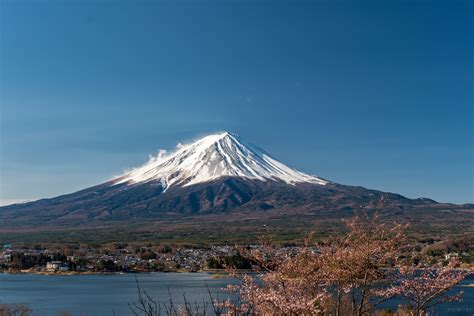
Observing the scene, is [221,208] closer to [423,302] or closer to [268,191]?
[268,191]

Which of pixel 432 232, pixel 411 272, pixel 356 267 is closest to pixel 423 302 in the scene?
pixel 411 272

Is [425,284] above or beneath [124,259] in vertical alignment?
above

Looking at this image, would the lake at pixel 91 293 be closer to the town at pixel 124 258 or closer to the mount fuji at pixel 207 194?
the town at pixel 124 258

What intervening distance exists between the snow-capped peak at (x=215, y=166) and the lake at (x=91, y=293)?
70628 mm

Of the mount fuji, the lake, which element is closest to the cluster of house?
the lake

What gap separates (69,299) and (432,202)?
85121 millimetres

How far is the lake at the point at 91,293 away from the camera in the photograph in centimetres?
2333

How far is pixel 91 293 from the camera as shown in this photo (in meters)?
30.5

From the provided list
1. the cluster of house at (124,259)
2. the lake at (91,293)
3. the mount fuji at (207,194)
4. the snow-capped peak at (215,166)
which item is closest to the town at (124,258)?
the cluster of house at (124,259)

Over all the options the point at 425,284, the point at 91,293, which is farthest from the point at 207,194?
the point at 425,284

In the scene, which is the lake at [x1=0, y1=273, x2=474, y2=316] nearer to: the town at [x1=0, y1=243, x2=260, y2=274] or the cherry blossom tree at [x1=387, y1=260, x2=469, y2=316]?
the town at [x1=0, y1=243, x2=260, y2=274]

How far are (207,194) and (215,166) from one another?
49.0 ft

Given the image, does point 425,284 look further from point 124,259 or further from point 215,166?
point 215,166

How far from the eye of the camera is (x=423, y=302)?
6.05 m
